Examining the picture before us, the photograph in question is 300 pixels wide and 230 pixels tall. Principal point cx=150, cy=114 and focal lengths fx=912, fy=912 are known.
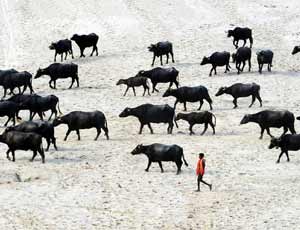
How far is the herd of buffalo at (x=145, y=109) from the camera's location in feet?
95.7

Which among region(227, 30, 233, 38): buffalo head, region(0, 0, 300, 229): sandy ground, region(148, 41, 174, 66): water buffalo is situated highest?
region(227, 30, 233, 38): buffalo head

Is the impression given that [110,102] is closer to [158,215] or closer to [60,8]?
[158,215]

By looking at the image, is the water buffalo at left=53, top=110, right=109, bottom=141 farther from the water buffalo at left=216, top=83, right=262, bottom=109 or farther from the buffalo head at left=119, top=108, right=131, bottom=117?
the water buffalo at left=216, top=83, right=262, bottom=109

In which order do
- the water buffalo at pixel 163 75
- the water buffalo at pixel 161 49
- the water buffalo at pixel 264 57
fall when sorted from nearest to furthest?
the water buffalo at pixel 163 75, the water buffalo at pixel 264 57, the water buffalo at pixel 161 49

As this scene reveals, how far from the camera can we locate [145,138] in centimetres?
3291

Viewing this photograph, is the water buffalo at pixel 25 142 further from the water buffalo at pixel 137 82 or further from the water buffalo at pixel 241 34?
the water buffalo at pixel 241 34

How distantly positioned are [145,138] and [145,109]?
1368 mm

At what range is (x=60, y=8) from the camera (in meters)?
58.1

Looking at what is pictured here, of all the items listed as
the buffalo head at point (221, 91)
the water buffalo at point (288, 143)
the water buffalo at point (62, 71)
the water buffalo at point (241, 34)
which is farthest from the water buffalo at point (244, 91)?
the water buffalo at point (241, 34)

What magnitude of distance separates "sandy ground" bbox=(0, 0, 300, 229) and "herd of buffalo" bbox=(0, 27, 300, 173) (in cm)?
54

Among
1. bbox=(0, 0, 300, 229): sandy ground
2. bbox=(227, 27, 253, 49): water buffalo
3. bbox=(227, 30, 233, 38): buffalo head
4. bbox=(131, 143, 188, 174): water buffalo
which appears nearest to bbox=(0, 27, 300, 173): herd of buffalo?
bbox=(131, 143, 188, 174): water buffalo

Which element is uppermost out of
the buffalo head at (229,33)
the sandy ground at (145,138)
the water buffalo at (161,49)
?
the buffalo head at (229,33)

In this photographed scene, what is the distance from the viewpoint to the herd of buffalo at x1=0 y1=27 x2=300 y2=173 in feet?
95.7

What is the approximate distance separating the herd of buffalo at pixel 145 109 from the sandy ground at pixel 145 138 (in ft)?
1.78
